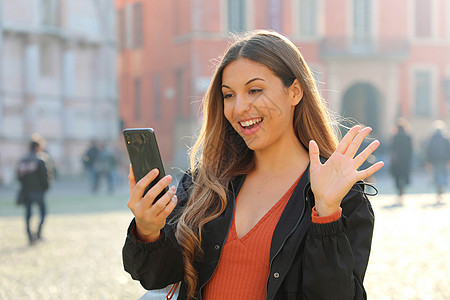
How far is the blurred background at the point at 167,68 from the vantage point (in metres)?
27.1

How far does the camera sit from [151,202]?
2.68 m

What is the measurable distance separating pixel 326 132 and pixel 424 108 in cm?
3378

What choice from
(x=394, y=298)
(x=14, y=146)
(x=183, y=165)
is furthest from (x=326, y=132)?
(x=183, y=165)

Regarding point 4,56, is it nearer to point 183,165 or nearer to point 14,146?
point 14,146

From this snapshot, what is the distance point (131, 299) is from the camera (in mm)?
6965

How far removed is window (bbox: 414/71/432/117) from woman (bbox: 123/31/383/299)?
33465mm

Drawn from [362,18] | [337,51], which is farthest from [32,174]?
[362,18]

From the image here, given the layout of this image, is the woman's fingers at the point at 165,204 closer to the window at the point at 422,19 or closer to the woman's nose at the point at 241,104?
the woman's nose at the point at 241,104

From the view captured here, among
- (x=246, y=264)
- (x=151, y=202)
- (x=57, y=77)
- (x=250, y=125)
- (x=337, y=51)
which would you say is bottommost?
(x=246, y=264)

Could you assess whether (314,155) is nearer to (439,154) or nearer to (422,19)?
(439,154)

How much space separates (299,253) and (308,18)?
108 feet

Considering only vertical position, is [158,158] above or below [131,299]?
above

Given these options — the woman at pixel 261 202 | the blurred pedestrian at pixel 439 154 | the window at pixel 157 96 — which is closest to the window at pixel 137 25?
the window at pixel 157 96

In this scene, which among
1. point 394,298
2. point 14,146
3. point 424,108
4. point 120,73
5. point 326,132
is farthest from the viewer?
point 120,73
